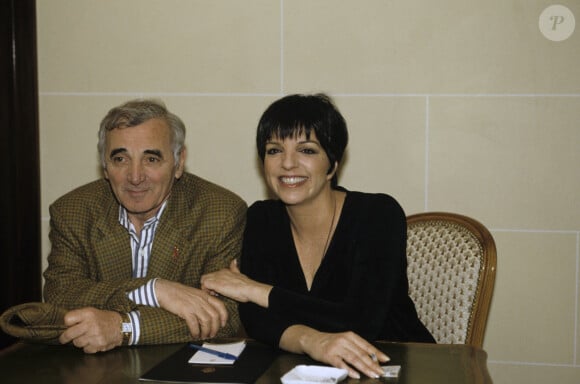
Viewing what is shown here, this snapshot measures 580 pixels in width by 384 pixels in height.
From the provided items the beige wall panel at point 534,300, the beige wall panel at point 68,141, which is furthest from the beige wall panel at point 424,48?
the beige wall panel at point 68,141

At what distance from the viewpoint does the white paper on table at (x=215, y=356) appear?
66.7 inches

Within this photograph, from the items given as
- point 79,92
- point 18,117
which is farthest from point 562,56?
point 18,117

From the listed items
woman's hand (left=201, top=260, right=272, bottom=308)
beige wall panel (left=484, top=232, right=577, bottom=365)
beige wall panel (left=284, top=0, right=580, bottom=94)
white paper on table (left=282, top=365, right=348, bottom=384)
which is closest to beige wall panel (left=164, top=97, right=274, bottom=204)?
beige wall panel (left=284, top=0, right=580, bottom=94)

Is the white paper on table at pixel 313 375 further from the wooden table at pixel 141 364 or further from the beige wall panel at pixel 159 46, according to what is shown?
the beige wall panel at pixel 159 46

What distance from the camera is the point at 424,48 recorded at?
2.97 metres

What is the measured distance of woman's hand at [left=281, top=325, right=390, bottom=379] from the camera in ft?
5.28

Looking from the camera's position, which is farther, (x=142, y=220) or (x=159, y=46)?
(x=159, y=46)

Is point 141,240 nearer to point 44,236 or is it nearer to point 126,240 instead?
point 126,240

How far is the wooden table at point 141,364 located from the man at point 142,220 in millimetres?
335

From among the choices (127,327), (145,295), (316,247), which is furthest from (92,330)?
(316,247)

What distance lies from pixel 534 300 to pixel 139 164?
1.81 metres

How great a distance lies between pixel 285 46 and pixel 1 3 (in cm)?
126

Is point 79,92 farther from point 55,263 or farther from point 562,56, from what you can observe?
point 562,56

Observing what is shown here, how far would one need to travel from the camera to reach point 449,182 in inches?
119
